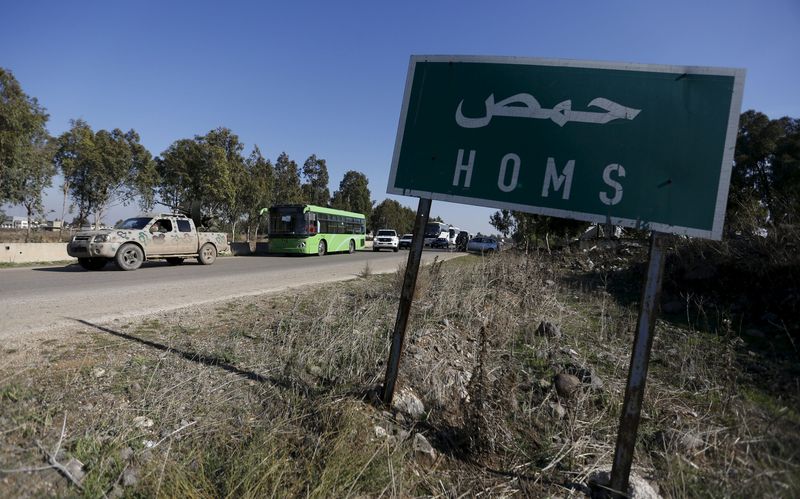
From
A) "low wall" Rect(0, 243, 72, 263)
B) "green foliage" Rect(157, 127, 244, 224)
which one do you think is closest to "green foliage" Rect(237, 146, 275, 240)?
"green foliage" Rect(157, 127, 244, 224)

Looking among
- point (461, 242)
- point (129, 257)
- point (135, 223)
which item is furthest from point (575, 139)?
point (461, 242)

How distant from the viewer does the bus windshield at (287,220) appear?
2128cm

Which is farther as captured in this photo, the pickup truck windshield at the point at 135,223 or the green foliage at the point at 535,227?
the green foliage at the point at 535,227

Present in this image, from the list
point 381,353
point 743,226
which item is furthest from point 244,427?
point 743,226

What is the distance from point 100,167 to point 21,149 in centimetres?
970

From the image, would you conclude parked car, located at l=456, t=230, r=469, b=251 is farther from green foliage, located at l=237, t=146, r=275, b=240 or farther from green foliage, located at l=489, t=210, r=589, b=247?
green foliage, located at l=237, t=146, r=275, b=240

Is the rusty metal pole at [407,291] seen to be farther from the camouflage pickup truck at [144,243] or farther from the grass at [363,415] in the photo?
the camouflage pickup truck at [144,243]

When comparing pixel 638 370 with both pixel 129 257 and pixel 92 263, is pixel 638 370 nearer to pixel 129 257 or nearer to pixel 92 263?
pixel 129 257

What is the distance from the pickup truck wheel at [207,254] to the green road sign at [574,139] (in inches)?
559

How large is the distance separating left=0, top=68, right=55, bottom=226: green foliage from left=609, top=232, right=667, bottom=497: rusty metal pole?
22422 mm

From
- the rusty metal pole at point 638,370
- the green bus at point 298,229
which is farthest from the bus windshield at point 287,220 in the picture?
the rusty metal pole at point 638,370

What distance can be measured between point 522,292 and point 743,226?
4.89 metres

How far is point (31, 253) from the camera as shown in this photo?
49.4 ft

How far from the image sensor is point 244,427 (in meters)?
2.42
